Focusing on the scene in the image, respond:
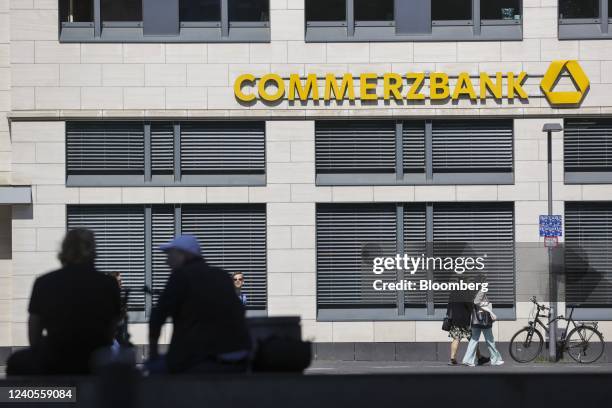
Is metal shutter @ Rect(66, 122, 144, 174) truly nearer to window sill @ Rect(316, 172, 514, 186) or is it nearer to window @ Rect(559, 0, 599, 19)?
window sill @ Rect(316, 172, 514, 186)

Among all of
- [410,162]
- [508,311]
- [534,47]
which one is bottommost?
[508,311]

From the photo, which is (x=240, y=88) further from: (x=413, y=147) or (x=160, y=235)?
(x=413, y=147)

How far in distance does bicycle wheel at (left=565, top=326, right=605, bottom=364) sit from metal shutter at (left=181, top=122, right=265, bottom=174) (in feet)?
24.1

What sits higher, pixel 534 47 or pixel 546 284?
pixel 534 47

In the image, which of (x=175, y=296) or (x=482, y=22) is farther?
(x=482, y=22)

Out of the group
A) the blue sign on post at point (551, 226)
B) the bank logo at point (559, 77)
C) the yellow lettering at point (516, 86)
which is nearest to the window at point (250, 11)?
the yellow lettering at point (516, 86)

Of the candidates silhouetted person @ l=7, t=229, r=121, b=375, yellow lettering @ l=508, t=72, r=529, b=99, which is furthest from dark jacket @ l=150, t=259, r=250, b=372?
yellow lettering @ l=508, t=72, r=529, b=99

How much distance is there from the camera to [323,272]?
2562cm

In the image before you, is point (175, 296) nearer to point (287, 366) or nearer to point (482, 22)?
point (287, 366)

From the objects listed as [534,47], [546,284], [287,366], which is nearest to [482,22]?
[534,47]

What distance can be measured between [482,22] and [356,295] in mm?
→ 6495

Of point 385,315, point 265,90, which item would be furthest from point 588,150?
point 265,90

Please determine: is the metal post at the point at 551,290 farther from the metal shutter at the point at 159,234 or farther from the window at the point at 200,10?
the metal shutter at the point at 159,234

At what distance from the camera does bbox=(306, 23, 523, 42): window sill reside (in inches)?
1011
